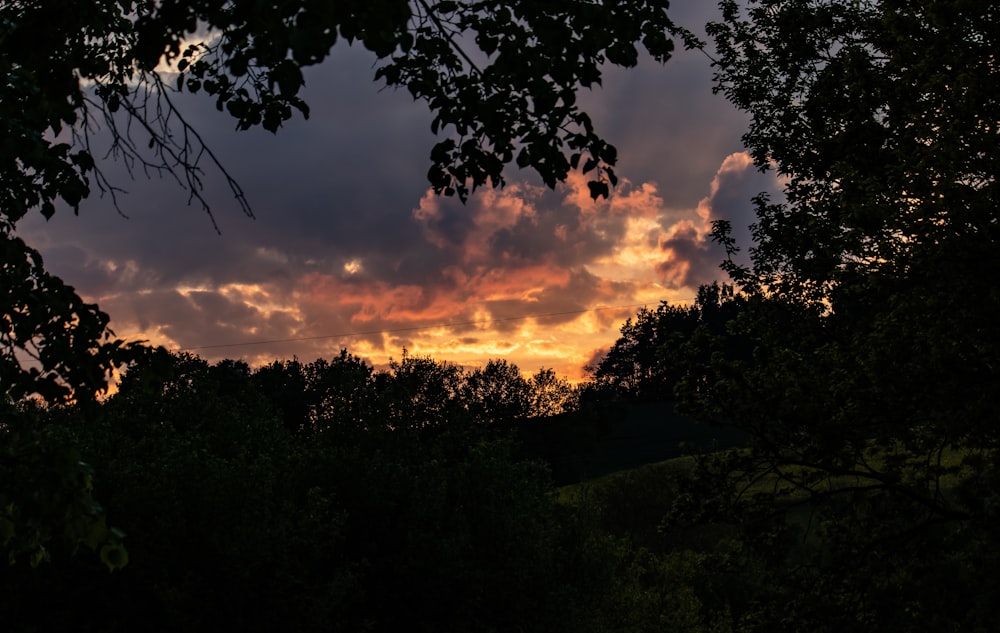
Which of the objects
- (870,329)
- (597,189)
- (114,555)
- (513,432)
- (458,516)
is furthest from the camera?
(513,432)

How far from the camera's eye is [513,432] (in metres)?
34.2

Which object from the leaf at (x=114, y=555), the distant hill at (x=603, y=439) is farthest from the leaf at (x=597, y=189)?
the distant hill at (x=603, y=439)

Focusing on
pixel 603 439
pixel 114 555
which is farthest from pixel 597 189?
pixel 603 439

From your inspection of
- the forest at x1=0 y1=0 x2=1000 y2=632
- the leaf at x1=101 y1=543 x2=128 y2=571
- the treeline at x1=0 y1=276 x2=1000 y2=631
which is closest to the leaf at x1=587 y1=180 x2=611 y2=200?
the forest at x1=0 y1=0 x2=1000 y2=632

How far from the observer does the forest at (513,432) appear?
7023 millimetres

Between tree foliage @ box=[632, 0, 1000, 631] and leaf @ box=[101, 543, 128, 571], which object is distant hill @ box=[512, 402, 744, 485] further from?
leaf @ box=[101, 543, 128, 571]

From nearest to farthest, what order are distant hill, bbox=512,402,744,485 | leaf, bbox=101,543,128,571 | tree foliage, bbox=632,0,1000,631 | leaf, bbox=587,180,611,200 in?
leaf, bbox=101,543,128,571 → leaf, bbox=587,180,611,200 → tree foliage, bbox=632,0,1000,631 → distant hill, bbox=512,402,744,485

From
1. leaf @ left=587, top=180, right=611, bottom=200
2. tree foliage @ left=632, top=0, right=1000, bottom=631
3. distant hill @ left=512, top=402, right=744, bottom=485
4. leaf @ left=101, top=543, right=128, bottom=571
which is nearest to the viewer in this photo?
leaf @ left=101, top=543, right=128, bottom=571

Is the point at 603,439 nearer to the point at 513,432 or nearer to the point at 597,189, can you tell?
the point at 513,432

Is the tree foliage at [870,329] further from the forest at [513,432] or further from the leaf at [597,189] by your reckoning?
the leaf at [597,189]

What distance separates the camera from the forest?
277 inches

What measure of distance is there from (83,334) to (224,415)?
2701 centimetres

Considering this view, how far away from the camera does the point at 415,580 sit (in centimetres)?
2627

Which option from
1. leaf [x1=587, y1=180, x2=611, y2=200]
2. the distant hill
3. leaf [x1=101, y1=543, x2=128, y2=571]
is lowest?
leaf [x1=101, y1=543, x2=128, y2=571]
